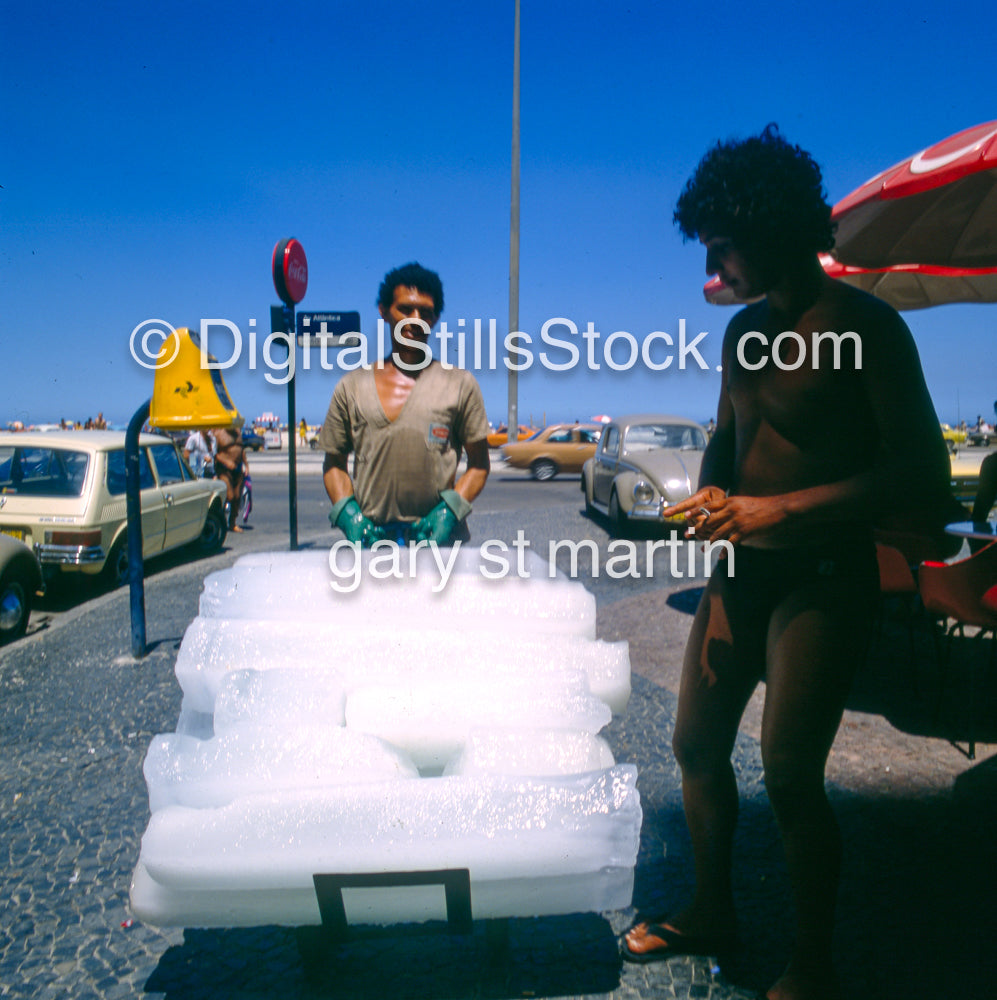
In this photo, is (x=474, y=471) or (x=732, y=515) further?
(x=474, y=471)

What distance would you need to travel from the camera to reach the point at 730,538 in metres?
→ 1.69

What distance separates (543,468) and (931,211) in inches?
680

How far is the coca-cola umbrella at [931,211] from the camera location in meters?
3.10

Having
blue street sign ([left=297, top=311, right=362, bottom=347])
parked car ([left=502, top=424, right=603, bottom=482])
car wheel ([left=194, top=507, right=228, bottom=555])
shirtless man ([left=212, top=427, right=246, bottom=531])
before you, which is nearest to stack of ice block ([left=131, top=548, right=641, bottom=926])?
blue street sign ([left=297, top=311, right=362, bottom=347])

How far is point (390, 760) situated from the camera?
155 centimetres

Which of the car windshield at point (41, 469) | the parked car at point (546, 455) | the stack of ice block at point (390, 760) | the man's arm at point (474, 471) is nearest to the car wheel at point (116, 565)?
the car windshield at point (41, 469)

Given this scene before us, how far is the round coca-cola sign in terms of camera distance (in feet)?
15.6

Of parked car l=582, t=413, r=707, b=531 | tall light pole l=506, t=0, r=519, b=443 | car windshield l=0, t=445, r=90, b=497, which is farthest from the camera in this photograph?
tall light pole l=506, t=0, r=519, b=443

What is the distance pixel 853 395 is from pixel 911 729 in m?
2.47

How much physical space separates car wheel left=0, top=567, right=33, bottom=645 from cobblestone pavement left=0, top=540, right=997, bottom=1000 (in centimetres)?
223

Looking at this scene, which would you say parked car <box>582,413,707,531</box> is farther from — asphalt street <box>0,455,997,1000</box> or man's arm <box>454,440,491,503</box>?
man's arm <box>454,440,491,503</box>

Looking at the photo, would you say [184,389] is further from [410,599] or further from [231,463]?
[231,463]

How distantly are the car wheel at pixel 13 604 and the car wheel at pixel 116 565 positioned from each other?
1346 mm

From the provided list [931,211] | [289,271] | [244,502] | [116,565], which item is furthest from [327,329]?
[244,502]
